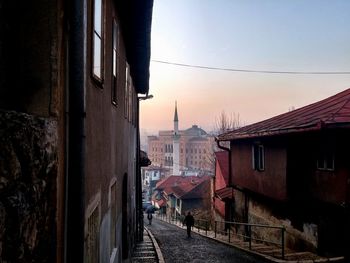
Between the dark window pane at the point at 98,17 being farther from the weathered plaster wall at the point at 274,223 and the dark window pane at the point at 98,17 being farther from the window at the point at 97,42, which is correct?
the weathered plaster wall at the point at 274,223

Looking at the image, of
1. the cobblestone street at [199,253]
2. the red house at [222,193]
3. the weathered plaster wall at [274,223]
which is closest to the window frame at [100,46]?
the cobblestone street at [199,253]

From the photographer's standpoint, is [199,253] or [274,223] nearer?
[199,253]

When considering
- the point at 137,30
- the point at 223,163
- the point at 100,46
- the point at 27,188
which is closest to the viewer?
the point at 27,188

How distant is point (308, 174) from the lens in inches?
538

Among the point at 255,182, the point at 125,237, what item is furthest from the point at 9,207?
the point at 255,182

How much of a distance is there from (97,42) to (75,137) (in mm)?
1734

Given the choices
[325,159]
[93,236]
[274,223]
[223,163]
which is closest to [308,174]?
[325,159]

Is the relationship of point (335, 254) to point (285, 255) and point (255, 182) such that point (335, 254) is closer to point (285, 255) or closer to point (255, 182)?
point (285, 255)

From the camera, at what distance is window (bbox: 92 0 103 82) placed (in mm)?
3904

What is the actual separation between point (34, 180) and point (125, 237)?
25.9 feet

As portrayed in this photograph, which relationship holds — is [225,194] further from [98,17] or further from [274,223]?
[98,17]

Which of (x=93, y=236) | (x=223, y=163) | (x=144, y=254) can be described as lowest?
(x=144, y=254)

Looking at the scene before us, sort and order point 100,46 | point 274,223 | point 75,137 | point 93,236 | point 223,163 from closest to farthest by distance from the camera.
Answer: point 75,137 < point 93,236 < point 100,46 < point 274,223 < point 223,163

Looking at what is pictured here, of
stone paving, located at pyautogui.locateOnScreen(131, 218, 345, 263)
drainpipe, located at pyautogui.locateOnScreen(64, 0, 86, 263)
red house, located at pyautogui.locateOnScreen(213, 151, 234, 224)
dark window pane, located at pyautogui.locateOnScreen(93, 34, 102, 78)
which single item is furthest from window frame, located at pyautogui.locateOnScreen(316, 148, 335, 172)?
drainpipe, located at pyautogui.locateOnScreen(64, 0, 86, 263)
